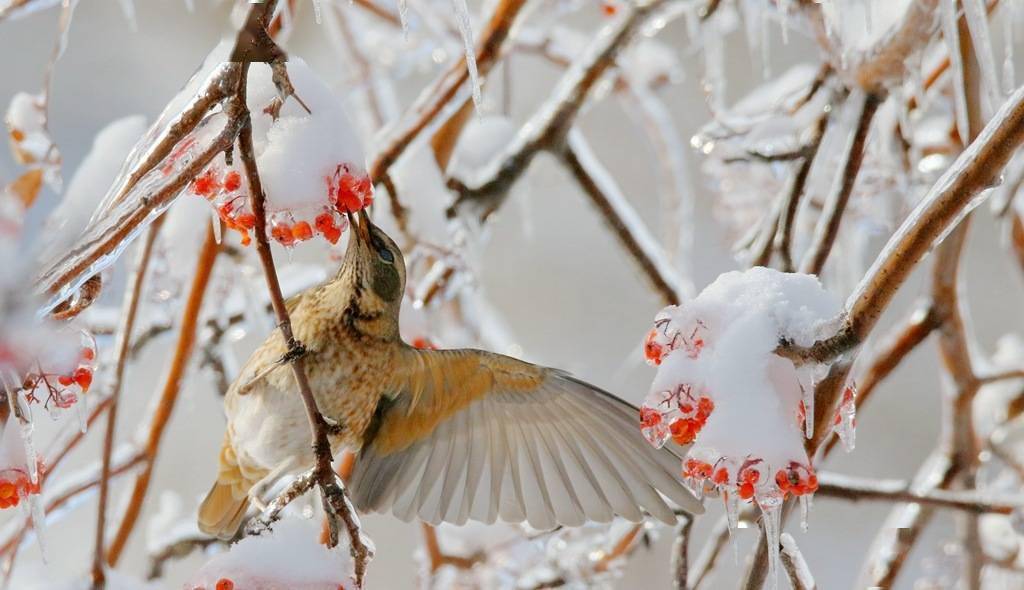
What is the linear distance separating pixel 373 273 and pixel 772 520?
4.11 feet

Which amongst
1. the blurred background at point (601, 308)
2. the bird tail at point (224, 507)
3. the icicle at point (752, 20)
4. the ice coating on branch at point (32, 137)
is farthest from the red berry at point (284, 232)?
the blurred background at point (601, 308)

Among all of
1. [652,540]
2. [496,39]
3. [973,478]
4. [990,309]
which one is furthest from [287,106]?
[990,309]

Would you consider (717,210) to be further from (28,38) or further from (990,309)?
(990,309)

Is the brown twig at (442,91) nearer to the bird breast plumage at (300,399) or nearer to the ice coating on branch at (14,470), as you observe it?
the bird breast plumage at (300,399)

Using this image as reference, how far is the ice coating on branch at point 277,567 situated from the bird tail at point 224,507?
4.06ft

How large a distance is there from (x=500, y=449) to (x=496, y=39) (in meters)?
1.03

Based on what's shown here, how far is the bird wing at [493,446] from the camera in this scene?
7.36ft

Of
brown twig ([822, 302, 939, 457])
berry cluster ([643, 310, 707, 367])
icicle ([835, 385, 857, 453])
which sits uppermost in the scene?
brown twig ([822, 302, 939, 457])

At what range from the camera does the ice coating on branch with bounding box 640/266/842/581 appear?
4.08ft

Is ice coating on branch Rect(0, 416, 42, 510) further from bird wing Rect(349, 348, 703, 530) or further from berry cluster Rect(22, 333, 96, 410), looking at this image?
bird wing Rect(349, 348, 703, 530)

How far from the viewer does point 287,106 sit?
1.35 meters

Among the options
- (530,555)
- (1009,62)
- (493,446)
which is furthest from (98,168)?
(1009,62)

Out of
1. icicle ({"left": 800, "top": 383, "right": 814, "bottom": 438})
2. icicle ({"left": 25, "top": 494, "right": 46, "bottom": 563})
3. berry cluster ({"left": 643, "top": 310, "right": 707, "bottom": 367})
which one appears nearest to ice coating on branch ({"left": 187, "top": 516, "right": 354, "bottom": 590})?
icicle ({"left": 25, "top": 494, "right": 46, "bottom": 563})

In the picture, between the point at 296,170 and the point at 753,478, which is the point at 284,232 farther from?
the point at 753,478
